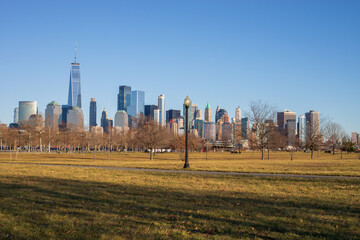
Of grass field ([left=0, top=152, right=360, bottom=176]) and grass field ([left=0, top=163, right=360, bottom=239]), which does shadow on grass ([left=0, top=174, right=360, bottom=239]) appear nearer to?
grass field ([left=0, top=163, right=360, bottom=239])

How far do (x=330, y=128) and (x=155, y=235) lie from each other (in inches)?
3184

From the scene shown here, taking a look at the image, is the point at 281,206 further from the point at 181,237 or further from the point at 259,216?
the point at 181,237

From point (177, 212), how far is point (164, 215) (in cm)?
53

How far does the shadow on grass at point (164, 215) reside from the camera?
7039 millimetres

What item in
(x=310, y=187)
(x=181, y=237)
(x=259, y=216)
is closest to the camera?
(x=181, y=237)

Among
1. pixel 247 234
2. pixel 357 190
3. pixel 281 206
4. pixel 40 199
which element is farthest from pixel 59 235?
pixel 357 190

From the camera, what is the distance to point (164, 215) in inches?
342

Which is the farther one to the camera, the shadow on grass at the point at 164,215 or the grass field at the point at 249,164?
the grass field at the point at 249,164

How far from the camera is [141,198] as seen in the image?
1133 cm

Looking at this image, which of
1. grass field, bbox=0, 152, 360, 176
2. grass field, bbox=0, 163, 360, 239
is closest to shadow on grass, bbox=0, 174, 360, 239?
grass field, bbox=0, 163, 360, 239

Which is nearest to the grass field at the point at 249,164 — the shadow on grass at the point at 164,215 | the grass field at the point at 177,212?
the grass field at the point at 177,212

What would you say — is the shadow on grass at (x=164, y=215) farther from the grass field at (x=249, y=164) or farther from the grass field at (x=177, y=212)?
the grass field at (x=249, y=164)

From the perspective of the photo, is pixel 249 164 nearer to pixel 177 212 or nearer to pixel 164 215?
pixel 177 212

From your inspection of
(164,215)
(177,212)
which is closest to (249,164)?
(177,212)
